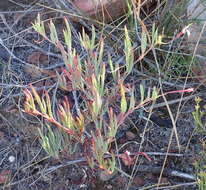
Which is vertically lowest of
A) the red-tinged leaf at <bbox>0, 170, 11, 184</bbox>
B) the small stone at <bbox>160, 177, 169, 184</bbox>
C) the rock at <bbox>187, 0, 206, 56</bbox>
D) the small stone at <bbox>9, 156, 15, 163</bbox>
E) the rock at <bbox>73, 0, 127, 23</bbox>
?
the small stone at <bbox>160, 177, 169, 184</bbox>

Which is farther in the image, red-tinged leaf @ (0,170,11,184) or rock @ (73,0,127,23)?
rock @ (73,0,127,23)

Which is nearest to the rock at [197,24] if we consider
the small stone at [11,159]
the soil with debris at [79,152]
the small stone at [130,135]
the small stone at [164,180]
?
the soil with debris at [79,152]

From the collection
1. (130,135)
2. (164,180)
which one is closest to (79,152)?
(130,135)

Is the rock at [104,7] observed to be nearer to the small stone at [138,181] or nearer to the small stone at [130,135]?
the small stone at [130,135]

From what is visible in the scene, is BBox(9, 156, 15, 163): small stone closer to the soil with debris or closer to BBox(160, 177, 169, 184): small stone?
the soil with debris

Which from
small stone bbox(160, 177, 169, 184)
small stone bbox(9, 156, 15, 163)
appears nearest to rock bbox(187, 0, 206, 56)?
small stone bbox(160, 177, 169, 184)

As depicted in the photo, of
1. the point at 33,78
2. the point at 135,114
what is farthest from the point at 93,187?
the point at 33,78

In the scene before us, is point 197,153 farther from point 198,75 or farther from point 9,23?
point 9,23

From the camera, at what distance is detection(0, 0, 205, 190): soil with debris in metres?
1.64

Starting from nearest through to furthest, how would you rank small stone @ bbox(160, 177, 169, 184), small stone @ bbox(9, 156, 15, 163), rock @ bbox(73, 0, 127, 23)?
small stone @ bbox(160, 177, 169, 184) → small stone @ bbox(9, 156, 15, 163) → rock @ bbox(73, 0, 127, 23)

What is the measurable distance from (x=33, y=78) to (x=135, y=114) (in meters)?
0.45

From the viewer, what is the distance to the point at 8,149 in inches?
69.0

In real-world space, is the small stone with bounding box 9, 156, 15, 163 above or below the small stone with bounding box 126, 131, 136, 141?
above

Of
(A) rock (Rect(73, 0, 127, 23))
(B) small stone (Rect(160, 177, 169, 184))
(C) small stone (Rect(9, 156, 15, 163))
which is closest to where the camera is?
(B) small stone (Rect(160, 177, 169, 184))
